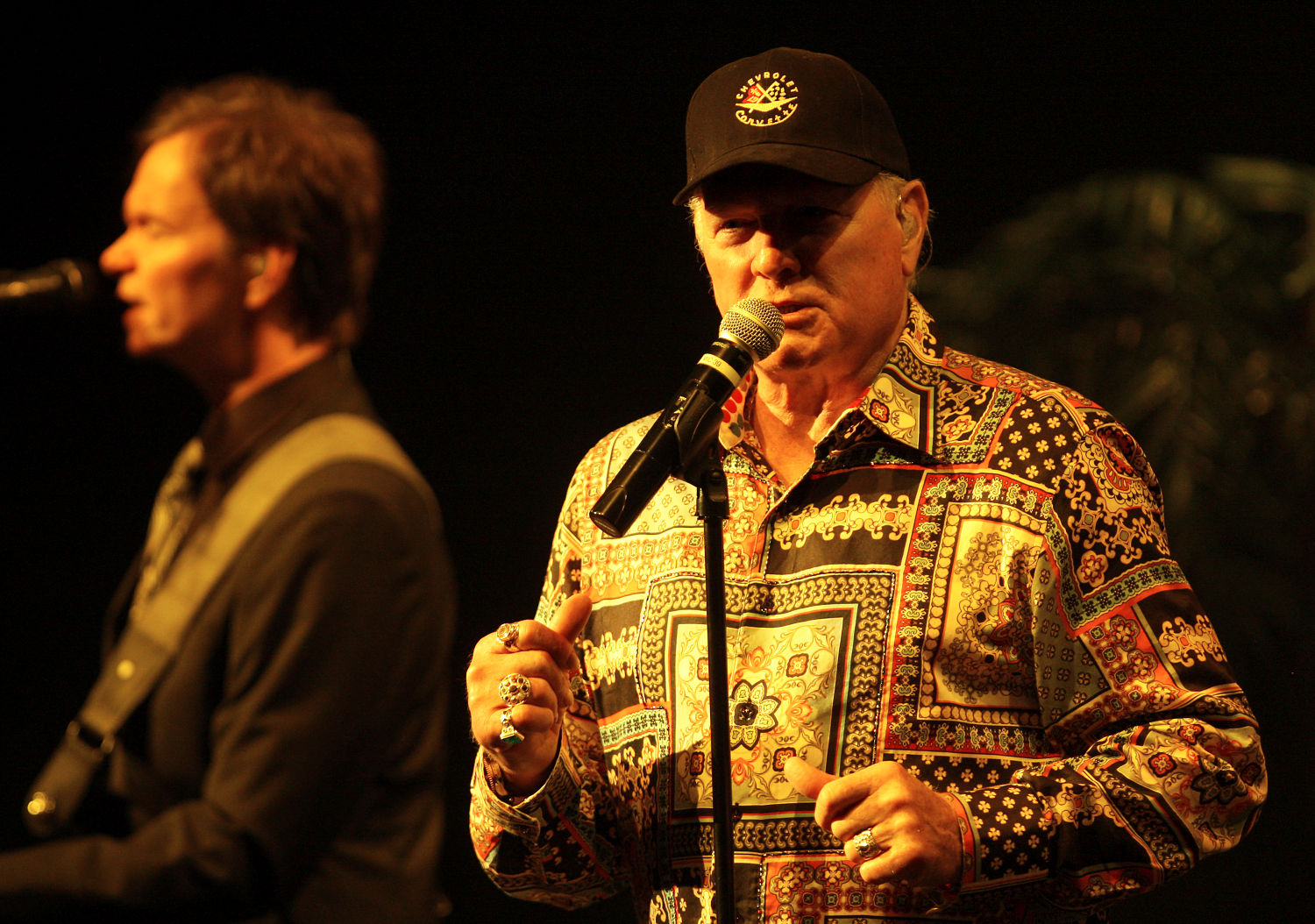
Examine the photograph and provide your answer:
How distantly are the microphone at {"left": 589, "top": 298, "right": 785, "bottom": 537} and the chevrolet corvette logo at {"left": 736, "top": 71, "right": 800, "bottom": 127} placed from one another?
1.51 ft

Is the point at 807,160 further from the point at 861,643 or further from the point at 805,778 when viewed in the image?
the point at 805,778

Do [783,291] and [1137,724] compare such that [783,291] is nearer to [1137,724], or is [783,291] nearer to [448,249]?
[448,249]

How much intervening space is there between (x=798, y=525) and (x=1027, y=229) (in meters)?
1.32

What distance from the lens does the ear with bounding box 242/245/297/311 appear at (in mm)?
1145

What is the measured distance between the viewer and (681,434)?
4.56 feet

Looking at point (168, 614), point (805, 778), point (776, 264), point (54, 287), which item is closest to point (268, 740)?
point (168, 614)

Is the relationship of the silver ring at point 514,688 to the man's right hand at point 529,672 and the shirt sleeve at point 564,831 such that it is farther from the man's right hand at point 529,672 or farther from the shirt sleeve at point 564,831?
the shirt sleeve at point 564,831

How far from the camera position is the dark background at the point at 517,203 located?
1.20 meters

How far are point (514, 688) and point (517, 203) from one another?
2.18 feet

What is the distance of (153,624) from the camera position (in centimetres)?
110

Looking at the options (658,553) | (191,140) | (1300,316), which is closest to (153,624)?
(191,140)

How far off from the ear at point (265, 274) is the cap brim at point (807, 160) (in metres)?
0.79

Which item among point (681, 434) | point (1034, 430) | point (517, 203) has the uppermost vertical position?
point (517, 203)

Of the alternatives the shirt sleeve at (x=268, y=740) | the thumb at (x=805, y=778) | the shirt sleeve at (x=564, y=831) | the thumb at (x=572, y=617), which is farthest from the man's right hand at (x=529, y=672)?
the shirt sleeve at (x=268, y=740)
